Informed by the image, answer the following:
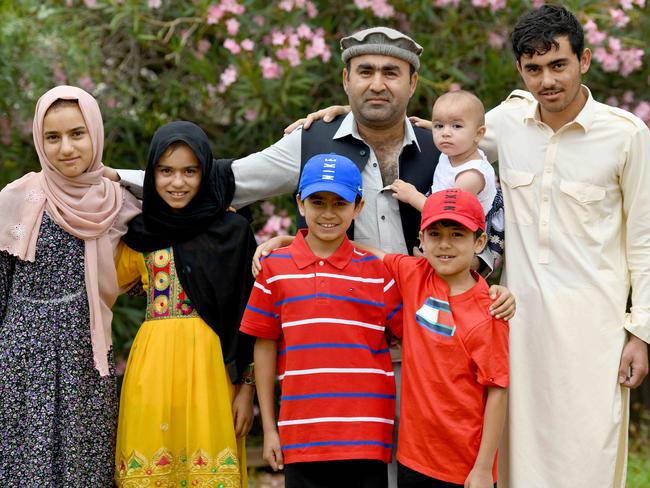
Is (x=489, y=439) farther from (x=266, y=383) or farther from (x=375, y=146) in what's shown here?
(x=375, y=146)

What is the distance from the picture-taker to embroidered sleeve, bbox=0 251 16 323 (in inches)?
131

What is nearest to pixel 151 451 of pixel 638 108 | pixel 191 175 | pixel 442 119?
pixel 191 175

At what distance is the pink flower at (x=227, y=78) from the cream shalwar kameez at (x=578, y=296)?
6.77 ft

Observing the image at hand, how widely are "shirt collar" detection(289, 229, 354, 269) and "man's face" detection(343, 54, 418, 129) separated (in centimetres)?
51

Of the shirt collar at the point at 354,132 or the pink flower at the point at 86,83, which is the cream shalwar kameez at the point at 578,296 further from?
the pink flower at the point at 86,83

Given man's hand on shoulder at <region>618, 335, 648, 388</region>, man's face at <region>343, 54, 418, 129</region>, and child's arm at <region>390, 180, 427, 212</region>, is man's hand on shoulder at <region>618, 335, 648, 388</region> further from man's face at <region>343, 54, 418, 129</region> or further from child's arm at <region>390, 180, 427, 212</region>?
man's face at <region>343, 54, 418, 129</region>

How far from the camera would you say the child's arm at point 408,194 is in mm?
3312

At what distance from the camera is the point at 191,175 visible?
3.43 metres

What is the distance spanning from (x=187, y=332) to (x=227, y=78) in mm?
1979

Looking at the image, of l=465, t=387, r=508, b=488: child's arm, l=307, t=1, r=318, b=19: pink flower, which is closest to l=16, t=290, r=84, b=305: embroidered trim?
l=465, t=387, r=508, b=488: child's arm

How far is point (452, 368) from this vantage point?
3029 mm

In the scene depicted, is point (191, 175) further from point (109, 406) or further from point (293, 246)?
point (109, 406)

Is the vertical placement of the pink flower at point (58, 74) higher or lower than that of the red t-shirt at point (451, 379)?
higher

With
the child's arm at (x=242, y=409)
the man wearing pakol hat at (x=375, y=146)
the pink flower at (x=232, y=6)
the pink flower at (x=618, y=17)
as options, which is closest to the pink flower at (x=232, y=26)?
the pink flower at (x=232, y=6)
